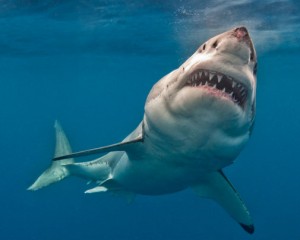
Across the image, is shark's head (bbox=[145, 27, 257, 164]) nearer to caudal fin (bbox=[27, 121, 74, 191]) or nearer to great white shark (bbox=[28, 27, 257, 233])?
great white shark (bbox=[28, 27, 257, 233])

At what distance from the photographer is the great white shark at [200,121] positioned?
345 cm

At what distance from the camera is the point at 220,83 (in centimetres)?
356

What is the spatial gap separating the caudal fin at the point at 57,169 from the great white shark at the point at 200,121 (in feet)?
11.1

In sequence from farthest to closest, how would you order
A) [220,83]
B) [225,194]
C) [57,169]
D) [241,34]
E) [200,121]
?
1. [57,169]
2. [225,194]
3. [200,121]
4. [220,83]
5. [241,34]

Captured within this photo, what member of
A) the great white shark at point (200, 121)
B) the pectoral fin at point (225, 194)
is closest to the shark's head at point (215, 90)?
the great white shark at point (200, 121)

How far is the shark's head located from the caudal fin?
20.7 feet

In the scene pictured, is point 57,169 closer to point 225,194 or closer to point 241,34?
point 225,194

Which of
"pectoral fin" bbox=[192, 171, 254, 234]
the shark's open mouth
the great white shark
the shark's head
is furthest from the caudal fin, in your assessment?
the shark's open mouth

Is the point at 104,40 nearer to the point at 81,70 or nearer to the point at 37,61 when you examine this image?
the point at 37,61

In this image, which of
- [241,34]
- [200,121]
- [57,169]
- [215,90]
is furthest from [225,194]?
[57,169]

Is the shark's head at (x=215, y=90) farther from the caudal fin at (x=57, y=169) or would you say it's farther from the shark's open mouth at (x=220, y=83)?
the caudal fin at (x=57, y=169)

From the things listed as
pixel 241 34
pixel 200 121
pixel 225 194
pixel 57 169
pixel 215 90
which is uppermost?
pixel 241 34

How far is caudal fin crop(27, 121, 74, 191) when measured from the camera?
9.99 meters

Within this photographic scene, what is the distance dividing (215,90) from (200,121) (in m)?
0.55
